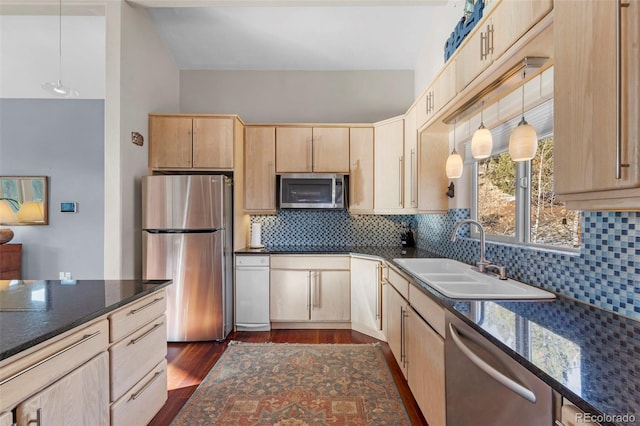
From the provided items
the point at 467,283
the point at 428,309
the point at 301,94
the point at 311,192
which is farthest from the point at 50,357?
the point at 301,94

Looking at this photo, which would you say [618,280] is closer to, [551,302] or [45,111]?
[551,302]

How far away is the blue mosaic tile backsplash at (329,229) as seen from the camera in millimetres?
3559

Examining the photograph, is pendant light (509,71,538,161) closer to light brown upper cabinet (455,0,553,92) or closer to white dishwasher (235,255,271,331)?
light brown upper cabinet (455,0,553,92)

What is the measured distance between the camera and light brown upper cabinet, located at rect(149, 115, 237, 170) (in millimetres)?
2982

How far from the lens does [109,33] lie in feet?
8.29

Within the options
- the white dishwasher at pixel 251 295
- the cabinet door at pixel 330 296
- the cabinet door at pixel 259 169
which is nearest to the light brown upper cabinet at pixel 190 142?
the cabinet door at pixel 259 169

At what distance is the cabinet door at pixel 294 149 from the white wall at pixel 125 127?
141 centimetres

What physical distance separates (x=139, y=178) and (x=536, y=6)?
320 centimetres

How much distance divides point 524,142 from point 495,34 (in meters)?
0.53

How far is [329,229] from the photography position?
3.56 meters

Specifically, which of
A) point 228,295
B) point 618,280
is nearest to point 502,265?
point 618,280

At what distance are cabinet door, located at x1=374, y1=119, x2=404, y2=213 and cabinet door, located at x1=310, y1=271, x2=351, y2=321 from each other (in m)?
0.91

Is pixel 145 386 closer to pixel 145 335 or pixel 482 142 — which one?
pixel 145 335

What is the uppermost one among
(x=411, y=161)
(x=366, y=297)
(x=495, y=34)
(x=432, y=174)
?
(x=495, y=34)
